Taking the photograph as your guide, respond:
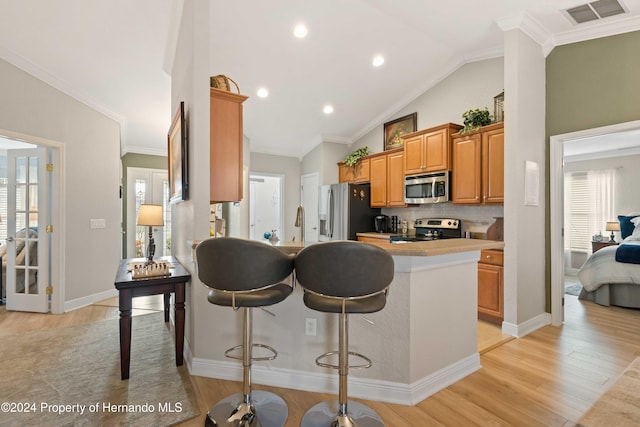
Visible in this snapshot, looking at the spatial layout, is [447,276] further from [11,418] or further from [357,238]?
[357,238]

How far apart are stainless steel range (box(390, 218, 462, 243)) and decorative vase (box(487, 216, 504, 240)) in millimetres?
411

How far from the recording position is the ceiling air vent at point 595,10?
2.74 m

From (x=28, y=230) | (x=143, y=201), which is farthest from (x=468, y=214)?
(x=143, y=201)

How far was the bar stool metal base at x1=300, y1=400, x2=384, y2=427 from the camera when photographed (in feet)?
5.44

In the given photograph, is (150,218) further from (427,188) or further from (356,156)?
(356,156)

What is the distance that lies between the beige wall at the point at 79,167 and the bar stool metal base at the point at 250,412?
3.25 m

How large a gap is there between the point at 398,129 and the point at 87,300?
17.0 ft

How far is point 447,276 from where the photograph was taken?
6.99ft

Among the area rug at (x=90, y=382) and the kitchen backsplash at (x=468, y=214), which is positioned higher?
the kitchen backsplash at (x=468, y=214)

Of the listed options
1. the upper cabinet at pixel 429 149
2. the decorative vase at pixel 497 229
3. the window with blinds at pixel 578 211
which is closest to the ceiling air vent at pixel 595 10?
the upper cabinet at pixel 429 149

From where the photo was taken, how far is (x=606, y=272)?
4.02 m

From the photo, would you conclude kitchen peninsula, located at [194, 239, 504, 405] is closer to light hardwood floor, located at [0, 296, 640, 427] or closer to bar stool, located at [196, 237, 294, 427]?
light hardwood floor, located at [0, 296, 640, 427]

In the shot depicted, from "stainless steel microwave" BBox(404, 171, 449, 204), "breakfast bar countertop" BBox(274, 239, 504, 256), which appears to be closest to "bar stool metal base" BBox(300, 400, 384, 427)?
"breakfast bar countertop" BBox(274, 239, 504, 256)

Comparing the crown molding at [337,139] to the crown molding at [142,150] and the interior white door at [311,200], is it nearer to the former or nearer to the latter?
the interior white door at [311,200]
